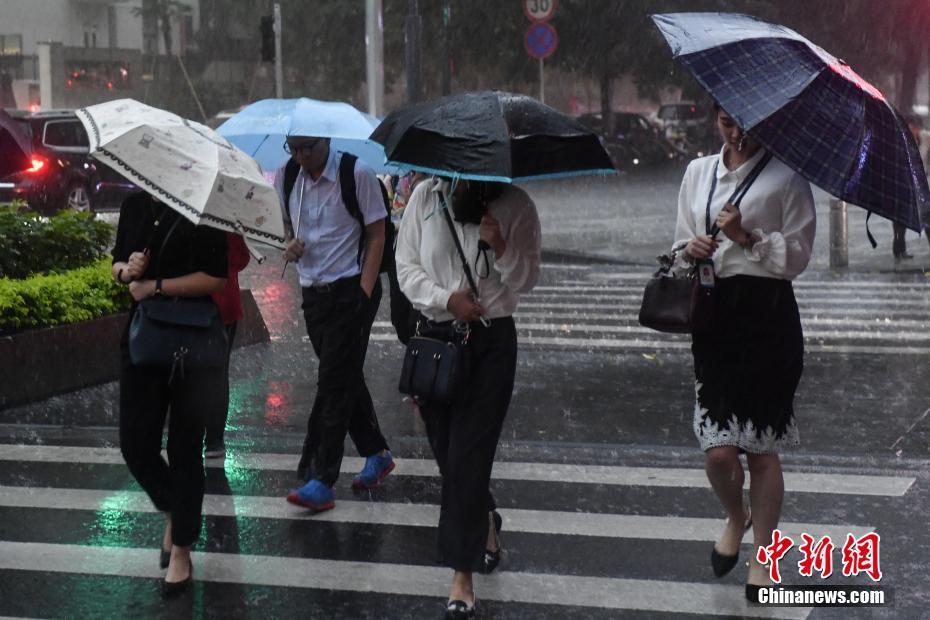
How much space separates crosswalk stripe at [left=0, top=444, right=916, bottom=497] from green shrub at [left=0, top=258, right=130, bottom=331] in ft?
4.43

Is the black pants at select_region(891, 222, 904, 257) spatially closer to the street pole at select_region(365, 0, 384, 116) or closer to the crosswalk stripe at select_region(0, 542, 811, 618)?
the street pole at select_region(365, 0, 384, 116)

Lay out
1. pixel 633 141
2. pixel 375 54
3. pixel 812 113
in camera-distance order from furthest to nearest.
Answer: pixel 633 141 < pixel 375 54 < pixel 812 113

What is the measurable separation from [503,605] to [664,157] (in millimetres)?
32635

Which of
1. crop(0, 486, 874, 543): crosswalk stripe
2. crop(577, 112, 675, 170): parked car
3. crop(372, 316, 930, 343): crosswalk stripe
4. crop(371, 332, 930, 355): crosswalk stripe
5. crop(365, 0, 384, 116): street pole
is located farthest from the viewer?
crop(577, 112, 675, 170): parked car

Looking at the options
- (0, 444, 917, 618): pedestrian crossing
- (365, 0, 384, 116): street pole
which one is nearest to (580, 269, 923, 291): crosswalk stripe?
(365, 0, 384, 116): street pole

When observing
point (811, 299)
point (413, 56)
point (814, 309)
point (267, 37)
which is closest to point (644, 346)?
point (814, 309)

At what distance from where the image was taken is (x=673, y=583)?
17.4ft

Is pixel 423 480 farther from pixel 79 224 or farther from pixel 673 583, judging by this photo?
pixel 79 224

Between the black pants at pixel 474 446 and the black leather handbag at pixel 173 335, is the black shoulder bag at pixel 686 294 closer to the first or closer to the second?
the black pants at pixel 474 446

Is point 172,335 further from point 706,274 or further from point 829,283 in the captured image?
point 829,283

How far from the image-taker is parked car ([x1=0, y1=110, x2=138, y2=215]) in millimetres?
21594

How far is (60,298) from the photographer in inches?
365

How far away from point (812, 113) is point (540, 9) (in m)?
18.4

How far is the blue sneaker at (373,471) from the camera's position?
22.0ft
